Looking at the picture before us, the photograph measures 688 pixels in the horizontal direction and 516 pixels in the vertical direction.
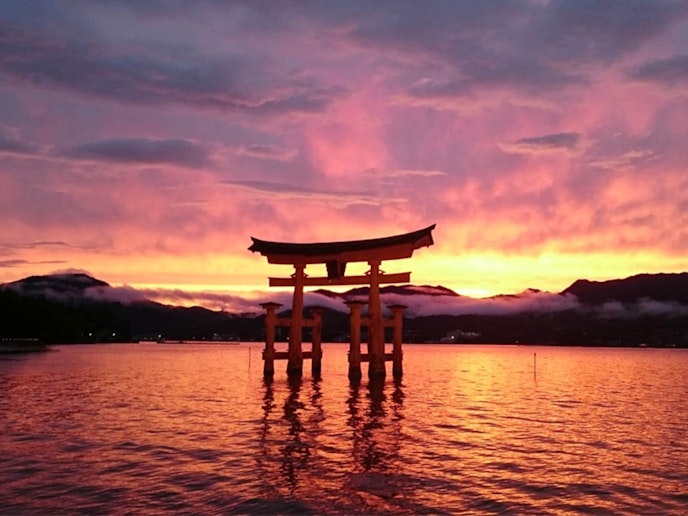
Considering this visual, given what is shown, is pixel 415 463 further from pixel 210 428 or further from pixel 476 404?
pixel 476 404

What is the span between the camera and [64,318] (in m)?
122

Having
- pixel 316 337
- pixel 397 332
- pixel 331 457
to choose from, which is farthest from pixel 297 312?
pixel 331 457

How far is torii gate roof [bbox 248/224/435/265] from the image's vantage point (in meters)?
30.0

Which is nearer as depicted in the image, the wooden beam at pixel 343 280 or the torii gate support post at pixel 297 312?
the wooden beam at pixel 343 280

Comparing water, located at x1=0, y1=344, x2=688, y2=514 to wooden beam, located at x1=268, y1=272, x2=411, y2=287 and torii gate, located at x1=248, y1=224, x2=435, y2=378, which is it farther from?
wooden beam, located at x1=268, y1=272, x2=411, y2=287

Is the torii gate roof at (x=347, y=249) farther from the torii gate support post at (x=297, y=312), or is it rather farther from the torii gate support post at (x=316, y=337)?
the torii gate support post at (x=316, y=337)

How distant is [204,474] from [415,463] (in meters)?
4.42

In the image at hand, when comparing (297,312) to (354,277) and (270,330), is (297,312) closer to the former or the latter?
(270,330)

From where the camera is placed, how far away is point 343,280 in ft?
109

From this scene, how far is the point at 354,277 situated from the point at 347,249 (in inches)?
71.0

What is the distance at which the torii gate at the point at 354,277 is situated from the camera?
3080cm

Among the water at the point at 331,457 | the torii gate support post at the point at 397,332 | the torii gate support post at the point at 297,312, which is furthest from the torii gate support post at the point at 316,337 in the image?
the water at the point at 331,457

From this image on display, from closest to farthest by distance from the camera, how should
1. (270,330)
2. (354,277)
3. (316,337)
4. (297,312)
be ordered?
(354,277), (297,312), (270,330), (316,337)


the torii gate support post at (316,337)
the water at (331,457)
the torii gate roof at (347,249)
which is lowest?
the water at (331,457)
